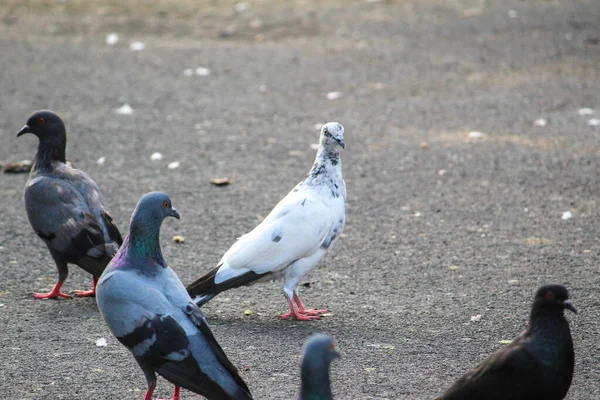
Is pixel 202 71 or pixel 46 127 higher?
pixel 46 127

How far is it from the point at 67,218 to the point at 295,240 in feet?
5.09

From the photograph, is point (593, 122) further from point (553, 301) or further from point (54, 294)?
point (54, 294)

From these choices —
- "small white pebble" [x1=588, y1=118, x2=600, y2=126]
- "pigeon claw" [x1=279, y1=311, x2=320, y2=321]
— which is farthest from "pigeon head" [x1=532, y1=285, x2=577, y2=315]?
"small white pebble" [x1=588, y1=118, x2=600, y2=126]

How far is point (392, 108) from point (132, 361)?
571 centimetres

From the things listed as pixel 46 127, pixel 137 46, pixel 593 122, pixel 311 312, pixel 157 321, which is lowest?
pixel 593 122

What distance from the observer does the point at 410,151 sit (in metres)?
8.67

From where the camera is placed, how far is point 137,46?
41.0 ft

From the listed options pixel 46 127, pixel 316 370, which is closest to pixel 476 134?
pixel 46 127

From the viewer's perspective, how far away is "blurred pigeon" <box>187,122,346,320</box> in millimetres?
5398

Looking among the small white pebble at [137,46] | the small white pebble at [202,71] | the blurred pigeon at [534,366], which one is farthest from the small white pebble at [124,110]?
the blurred pigeon at [534,366]

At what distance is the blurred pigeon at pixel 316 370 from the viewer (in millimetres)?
3463

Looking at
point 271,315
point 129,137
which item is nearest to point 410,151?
point 129,137

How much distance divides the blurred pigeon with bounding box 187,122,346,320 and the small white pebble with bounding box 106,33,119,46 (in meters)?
7.68

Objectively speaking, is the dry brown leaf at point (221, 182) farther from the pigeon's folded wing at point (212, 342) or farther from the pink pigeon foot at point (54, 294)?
the pigeon's folded wing at point (212, 342)
